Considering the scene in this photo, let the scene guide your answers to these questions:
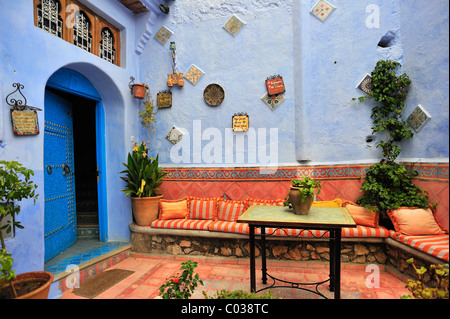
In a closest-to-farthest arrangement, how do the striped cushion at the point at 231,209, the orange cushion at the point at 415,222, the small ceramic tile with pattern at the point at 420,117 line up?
the small ceramic tile with pattern at the point at 420,117, the orange cushion at the point at 415,222, the striped cushion at the point at 231,209

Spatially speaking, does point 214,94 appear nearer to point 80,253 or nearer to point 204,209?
point 204,209

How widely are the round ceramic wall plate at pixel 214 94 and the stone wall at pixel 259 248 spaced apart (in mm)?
2365

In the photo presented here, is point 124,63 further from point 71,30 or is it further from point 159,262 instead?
point 159,262

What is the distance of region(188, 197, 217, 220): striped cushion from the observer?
4020 millimetres

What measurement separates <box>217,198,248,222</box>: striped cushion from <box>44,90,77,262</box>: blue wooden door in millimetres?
2513

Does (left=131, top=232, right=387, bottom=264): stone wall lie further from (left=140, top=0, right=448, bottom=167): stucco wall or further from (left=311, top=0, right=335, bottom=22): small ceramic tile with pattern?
(left=311, top=0, right=335, bottom=22): small ceramic tile with pattern

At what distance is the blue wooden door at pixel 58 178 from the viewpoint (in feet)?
11.8

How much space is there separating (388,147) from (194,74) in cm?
342

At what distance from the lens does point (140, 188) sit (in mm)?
4035


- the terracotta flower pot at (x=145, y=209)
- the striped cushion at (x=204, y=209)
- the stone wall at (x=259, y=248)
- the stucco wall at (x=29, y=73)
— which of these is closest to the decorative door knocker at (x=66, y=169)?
the terracotta flower pot at (x=145, y=209)

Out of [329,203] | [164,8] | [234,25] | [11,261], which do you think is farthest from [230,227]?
[164,8]

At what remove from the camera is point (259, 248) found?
3.59 meters

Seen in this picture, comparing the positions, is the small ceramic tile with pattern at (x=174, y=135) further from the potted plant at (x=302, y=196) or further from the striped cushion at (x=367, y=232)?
the striped cushion at (x=367, y=232)

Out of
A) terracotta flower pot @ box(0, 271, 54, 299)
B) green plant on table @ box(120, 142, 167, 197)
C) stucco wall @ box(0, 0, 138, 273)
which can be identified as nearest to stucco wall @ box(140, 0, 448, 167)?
green plant on table @ box(120, 142, 167, 197)
